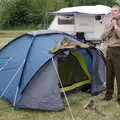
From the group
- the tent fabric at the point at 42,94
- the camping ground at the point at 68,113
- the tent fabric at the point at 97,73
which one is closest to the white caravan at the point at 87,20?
the tent fabric at the point at 97,73

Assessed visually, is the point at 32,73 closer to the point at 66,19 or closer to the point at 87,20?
the point at 87,20

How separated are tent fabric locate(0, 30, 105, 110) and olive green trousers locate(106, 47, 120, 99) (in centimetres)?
63

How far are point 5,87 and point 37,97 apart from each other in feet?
3.02

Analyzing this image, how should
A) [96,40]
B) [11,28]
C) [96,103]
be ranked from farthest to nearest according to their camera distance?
[11,28], [96,40], [96,103]

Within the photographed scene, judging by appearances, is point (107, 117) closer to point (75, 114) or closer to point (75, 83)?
point (75, 114)

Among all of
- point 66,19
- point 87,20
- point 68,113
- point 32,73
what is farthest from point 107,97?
point 66,19

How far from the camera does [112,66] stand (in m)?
7.01

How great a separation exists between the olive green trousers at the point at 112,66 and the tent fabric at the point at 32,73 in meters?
0.63

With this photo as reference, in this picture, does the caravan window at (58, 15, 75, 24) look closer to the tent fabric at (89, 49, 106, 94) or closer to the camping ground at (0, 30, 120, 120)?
the tent fabric at (89, 49, 106, 94)

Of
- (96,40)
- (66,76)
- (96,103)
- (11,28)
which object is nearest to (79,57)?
(66,76)

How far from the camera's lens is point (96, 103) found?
277 inches

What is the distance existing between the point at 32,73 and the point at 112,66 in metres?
1.61

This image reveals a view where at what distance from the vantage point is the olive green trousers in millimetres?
6828

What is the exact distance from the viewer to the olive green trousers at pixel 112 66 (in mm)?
6828
